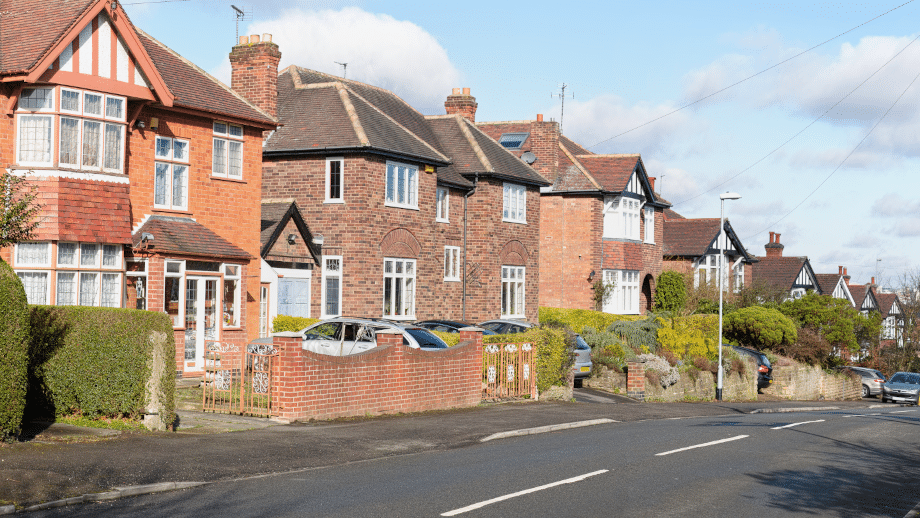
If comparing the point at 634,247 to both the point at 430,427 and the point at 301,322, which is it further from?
the point at 430,427

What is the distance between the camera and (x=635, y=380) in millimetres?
29531

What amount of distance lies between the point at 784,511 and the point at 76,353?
1007 centimetres

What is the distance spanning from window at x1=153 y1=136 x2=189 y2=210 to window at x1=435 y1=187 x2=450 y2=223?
504 inches

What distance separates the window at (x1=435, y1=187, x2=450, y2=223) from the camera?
3559 centimetres

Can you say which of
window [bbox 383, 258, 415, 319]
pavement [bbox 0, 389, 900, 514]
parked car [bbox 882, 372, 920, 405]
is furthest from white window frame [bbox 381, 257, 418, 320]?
parked car [bbox 882, 372, 920, 405]

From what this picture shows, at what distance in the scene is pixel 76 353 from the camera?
13.7m

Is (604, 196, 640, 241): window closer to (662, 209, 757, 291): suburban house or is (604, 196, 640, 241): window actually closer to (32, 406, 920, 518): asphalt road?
(662, 209, 757, 291): suburban house

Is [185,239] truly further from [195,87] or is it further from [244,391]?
[244,391]

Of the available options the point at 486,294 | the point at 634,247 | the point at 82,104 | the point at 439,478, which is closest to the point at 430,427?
the point at 439,478

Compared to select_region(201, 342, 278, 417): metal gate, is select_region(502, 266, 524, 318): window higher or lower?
higher

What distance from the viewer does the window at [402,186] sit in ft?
104

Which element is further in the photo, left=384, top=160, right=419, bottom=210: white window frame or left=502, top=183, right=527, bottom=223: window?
left=502, top=183, right=527, bottom=223: window

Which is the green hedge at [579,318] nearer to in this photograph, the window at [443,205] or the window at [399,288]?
the window at [443,205]

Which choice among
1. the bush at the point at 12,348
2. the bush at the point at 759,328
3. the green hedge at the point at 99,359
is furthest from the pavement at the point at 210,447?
the bush at the point at 759,328
